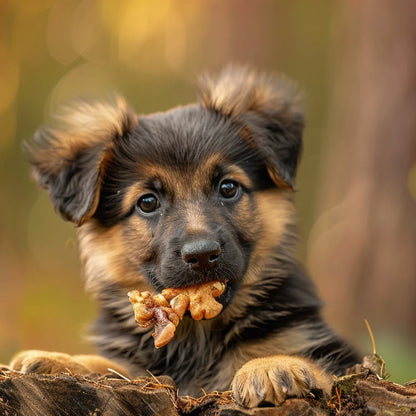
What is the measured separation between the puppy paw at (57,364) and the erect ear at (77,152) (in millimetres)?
806

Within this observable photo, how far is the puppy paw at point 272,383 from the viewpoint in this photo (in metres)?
2.56

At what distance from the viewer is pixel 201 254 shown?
325cm

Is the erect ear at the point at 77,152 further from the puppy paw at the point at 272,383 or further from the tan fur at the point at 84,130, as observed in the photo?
the puppy paw at the point at 272,383

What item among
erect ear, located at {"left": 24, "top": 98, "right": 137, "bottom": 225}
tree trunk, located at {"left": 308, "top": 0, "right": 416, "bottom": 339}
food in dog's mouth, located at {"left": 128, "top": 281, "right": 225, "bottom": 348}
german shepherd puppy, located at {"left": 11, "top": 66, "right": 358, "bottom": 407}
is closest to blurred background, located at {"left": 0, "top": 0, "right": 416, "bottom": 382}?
tree trunk, located at {"left": 308, "top": 0, "right": 416, "bottom": 339}

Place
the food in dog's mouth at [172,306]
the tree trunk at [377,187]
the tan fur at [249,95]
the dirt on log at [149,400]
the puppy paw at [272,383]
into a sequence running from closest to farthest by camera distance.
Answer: the dirt on log at [149,400]
the puppy paw at [272,383]
the food in dog's mouth at [172,306]
the tan fur at [249,95]
the tree trunk at [377,187]

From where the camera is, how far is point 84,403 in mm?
2430

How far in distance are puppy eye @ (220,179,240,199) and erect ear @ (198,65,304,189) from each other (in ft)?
0.92

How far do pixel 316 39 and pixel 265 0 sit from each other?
311cm

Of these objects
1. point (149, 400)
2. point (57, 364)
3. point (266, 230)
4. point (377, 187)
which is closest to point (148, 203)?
point (266, 230)

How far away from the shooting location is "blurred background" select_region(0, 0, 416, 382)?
A: 796cm

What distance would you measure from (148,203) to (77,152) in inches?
24.4

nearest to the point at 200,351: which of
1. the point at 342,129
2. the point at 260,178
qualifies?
the point at 260,178

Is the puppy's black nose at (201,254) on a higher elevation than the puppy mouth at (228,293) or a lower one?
higher

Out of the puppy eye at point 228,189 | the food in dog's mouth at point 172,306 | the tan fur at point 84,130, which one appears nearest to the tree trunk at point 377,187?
the puppy eye at point 228,189
